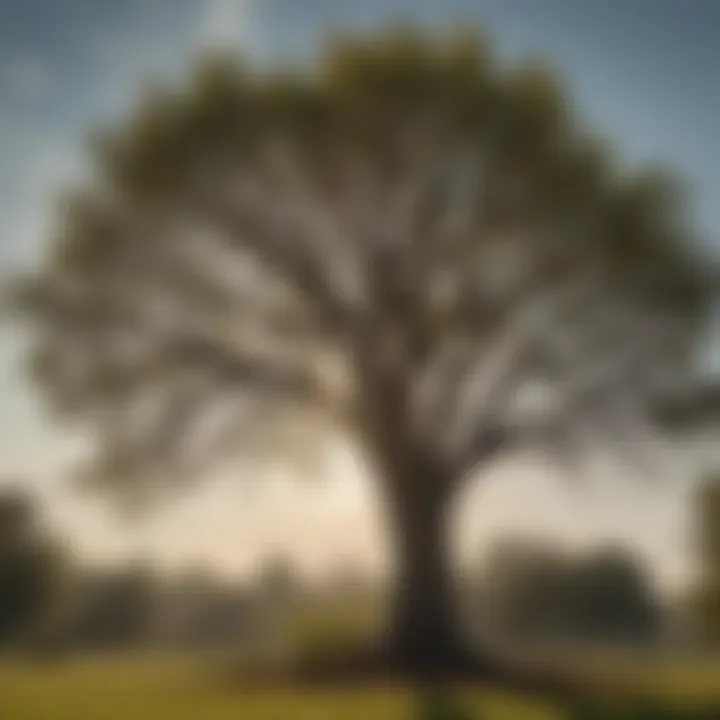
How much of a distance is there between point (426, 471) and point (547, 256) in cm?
397

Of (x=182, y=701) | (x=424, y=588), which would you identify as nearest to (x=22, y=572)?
(x=182, y=701)

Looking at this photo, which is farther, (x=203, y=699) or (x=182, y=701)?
(x=203, y=699)

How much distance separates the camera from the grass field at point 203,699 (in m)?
8.91

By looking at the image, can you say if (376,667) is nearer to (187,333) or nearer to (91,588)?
(91,588)

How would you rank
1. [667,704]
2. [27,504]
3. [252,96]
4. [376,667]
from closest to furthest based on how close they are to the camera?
[667,704]
[27,504]
[376,667]
[252,96]

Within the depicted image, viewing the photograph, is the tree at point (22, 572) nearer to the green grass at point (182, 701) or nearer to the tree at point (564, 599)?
the green grass at point (182, 701)

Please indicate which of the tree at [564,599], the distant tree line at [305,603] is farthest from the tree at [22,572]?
the tree at [564,599]

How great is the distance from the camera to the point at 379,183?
41.3 feet

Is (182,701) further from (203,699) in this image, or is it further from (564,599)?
(564,599)

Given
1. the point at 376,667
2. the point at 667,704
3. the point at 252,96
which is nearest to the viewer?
the point at 667,704

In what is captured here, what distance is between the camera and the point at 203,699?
9.96 metres

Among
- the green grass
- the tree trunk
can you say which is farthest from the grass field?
the tree trunk

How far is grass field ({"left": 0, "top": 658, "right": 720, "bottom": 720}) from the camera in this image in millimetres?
8914

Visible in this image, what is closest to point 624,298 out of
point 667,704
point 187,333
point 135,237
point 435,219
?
point 435,219
